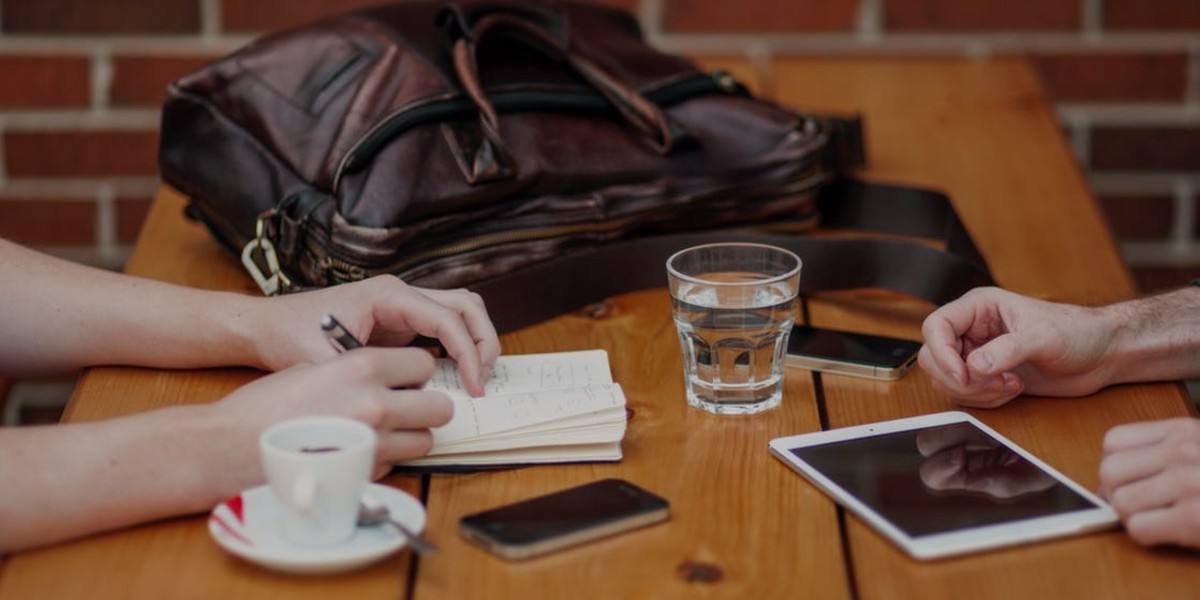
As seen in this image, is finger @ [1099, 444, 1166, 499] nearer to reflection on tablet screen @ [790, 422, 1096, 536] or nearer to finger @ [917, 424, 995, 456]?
reflection on tablet screen @ [790, 422, 1096, 536]

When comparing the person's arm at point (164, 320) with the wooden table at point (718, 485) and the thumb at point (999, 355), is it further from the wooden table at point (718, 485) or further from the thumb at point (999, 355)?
the thumb at point (999, 355)

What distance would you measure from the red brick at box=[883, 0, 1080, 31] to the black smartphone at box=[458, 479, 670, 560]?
1.45 meters

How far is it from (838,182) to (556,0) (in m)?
0.38

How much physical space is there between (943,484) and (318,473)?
42 centimetres

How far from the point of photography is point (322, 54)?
1460mm

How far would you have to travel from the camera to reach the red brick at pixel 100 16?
2197 mm

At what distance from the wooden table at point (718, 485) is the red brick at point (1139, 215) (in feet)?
2.24

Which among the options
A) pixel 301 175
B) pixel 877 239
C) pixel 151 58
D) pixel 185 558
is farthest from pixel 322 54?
pixel 151 58

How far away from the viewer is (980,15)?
2.27 m

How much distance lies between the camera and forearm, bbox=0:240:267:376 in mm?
1206

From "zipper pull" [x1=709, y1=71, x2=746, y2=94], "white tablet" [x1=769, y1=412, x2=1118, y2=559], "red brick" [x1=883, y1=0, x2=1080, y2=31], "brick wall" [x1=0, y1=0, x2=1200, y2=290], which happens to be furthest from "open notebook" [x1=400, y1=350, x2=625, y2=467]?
"red brick" [x1=883, y1=0, x2=1080, y2=31]

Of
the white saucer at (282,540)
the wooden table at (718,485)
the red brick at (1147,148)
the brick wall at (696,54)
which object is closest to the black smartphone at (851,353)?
the wooden table at (718,485)

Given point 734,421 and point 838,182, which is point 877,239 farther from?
point 734,421

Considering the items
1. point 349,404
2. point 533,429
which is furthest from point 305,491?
point 533,429
